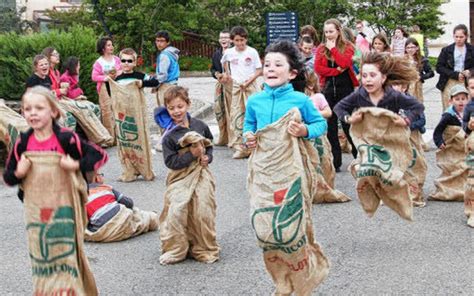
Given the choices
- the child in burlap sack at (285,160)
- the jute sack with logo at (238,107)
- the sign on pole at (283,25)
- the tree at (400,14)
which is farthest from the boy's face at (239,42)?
the tree at (400,14)

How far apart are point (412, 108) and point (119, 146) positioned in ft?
15.2

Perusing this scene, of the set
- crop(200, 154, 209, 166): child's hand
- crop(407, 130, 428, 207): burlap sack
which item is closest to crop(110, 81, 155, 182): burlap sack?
crop(407, 130, 428, 207): burlap sack

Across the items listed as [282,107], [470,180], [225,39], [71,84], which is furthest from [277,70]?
[225,39]

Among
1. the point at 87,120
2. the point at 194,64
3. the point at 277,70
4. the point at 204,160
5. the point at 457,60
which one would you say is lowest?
the point at 194,64

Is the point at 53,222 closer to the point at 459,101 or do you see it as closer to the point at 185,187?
the point at 185,187

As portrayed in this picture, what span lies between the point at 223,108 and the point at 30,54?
3343 mm

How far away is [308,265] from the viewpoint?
5.28 metres

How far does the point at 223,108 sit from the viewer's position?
1307 cm

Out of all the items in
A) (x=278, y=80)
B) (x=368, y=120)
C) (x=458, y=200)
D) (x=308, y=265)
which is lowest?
(x=458, y=200)

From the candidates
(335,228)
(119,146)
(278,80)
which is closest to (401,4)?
(119,146)

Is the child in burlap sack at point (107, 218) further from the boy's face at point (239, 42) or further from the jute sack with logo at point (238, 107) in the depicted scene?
the boy's face at point (239, 42)

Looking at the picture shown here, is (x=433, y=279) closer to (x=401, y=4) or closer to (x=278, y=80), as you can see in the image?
(x=278, y=80)

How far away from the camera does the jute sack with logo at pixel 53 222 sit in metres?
4.84

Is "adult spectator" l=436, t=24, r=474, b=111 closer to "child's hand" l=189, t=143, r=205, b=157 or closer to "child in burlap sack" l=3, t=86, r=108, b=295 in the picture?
"child's hand" l=189, t=143, r=205, b=157
